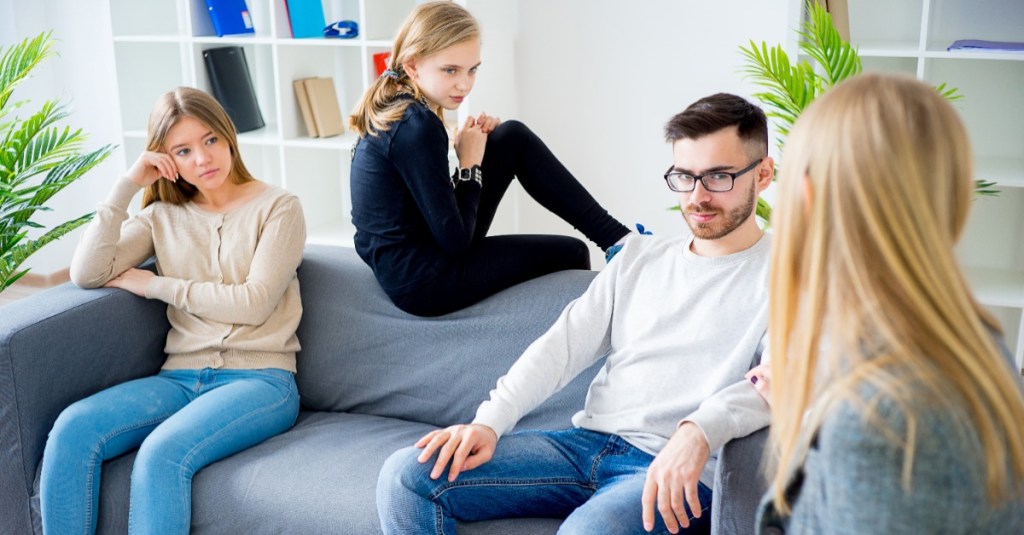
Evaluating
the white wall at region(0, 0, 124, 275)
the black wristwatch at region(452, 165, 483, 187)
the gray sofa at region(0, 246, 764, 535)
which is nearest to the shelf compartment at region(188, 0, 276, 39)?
the white wall at region(0, 0, 124, 275)

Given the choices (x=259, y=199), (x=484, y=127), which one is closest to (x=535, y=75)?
(x=484, y=127)

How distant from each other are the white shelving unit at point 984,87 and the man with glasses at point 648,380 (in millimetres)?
1584

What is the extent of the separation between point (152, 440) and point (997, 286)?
100 inches

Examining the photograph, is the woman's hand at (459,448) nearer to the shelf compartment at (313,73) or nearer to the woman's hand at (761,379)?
the woman's hand at (761,379)

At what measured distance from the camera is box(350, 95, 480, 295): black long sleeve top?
219 centimetres

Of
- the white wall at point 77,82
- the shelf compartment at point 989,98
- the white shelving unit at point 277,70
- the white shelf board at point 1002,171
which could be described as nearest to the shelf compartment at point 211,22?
the white shelving unit at point 277,70

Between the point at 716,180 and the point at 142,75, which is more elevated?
the point at 142,75

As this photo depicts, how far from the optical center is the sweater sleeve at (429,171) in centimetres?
218

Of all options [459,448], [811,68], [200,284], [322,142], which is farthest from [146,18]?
[459,448]

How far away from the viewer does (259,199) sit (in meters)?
2.28

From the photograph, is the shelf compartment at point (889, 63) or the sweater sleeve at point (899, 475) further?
the shelf compartment at point (889, 63)

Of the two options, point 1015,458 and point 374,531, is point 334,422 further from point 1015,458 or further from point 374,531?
point 1015,458

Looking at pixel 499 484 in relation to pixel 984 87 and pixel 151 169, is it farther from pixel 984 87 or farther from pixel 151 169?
pixel 984 87

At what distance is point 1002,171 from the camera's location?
305 cm
